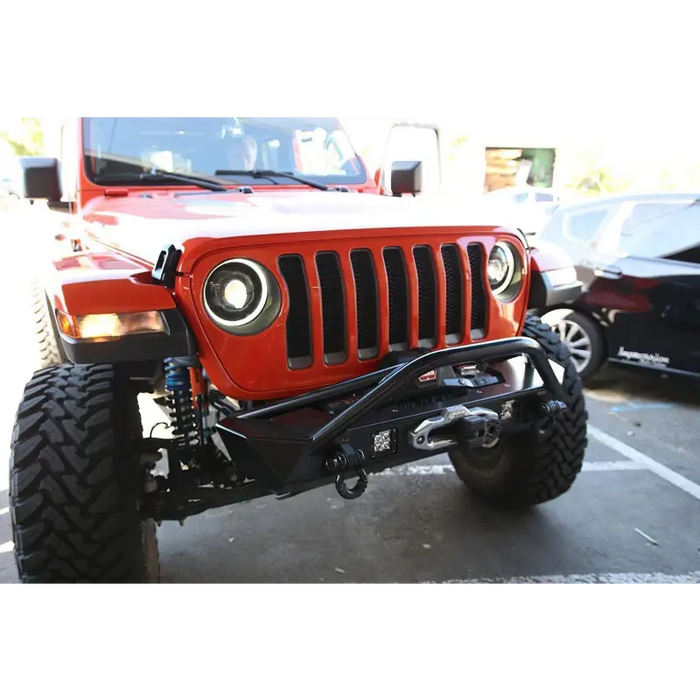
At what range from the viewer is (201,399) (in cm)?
229

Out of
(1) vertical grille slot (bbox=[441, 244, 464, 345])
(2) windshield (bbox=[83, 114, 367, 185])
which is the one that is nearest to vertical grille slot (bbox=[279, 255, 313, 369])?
(1) vertical grille slot (bbox=[441, 244, 464, 345])

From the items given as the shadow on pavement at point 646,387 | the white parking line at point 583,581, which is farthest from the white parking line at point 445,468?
the shadow on pavement at point 646,387

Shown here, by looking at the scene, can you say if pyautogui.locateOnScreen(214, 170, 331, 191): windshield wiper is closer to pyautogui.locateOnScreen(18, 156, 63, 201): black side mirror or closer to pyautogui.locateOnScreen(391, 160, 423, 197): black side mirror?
pyautogui.locateOnScreen(391, 160, 423, 197): black side mirror

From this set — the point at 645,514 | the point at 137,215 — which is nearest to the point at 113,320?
the point at 137,215

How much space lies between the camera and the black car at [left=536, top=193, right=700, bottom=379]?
451 centimetres

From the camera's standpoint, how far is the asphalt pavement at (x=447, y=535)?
2809mm

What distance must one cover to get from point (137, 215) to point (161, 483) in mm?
1111

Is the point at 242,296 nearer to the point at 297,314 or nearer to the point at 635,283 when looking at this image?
the point at 297,314

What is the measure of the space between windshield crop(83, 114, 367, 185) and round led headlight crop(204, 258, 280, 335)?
1.28 metres

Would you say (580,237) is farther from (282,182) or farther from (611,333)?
(282,182)

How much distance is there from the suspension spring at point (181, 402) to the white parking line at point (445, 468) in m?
1.67

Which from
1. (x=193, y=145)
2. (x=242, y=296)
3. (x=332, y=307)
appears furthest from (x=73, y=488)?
(x=193, y=145)

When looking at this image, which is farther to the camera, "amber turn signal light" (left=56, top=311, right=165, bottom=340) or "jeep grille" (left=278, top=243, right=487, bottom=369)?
"jeep grille" (left=278, top=243, right=487, bottom=369)

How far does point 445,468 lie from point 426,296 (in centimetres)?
175
